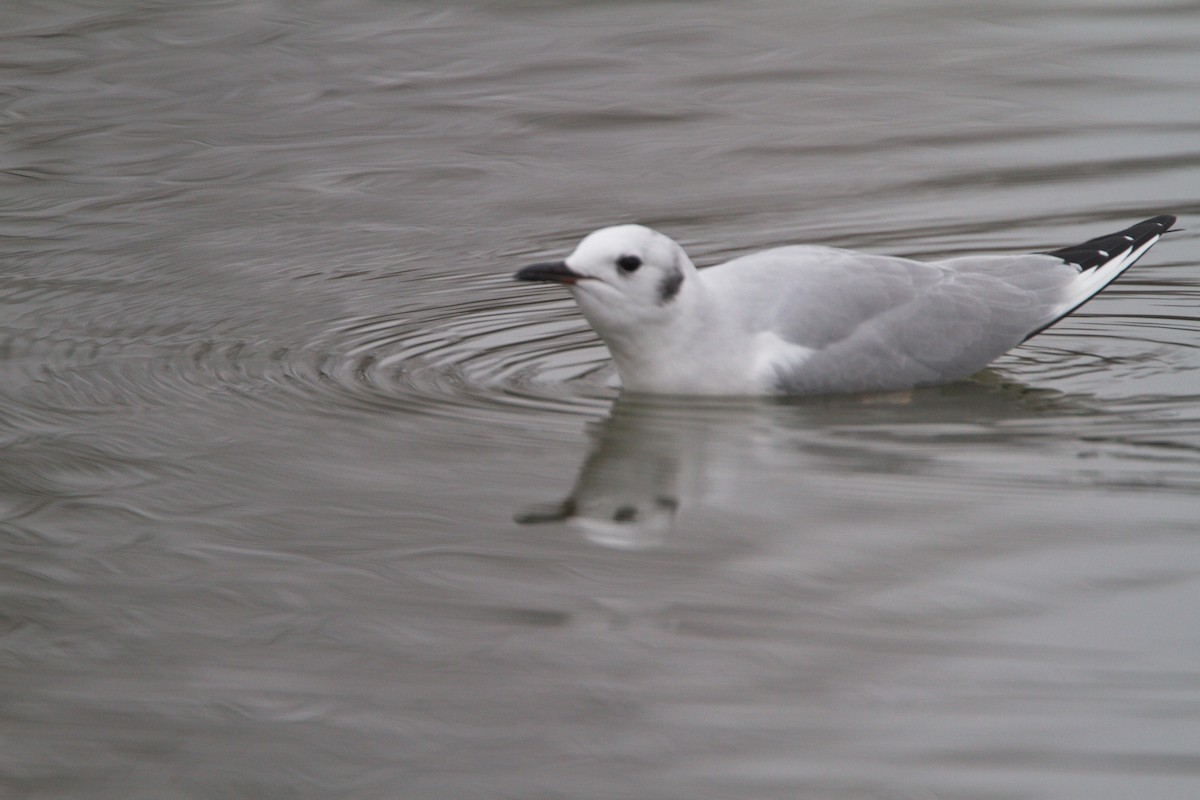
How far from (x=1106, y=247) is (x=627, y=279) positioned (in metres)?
2.17

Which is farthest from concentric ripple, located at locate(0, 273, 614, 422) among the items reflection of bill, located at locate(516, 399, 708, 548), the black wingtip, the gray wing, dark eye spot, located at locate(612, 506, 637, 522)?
the black wingtip

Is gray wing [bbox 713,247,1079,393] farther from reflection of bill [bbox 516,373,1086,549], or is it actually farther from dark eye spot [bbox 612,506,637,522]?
dark eye spot [bbox 612,506,637,522]

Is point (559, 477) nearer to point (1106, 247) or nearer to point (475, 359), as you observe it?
point (475, 359)

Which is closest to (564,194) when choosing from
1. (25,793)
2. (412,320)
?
(412,320)

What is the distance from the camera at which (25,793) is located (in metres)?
4.21

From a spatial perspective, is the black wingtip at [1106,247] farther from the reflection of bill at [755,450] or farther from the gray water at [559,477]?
the reflection of bill at [755,450]

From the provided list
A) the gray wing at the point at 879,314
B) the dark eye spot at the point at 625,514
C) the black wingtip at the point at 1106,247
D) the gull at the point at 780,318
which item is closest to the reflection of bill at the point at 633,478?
the dark eye spot at the point at 625,514

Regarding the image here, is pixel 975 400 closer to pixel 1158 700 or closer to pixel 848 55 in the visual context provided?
pixel 1158 700

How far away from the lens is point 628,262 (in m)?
6.29

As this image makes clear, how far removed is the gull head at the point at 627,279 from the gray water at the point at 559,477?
35 centimetres

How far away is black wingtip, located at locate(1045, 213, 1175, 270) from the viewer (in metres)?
7.20

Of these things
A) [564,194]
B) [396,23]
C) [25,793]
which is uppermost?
[396,23]

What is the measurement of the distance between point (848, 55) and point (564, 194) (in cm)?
352

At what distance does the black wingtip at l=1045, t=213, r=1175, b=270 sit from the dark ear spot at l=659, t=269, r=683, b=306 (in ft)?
6.06
